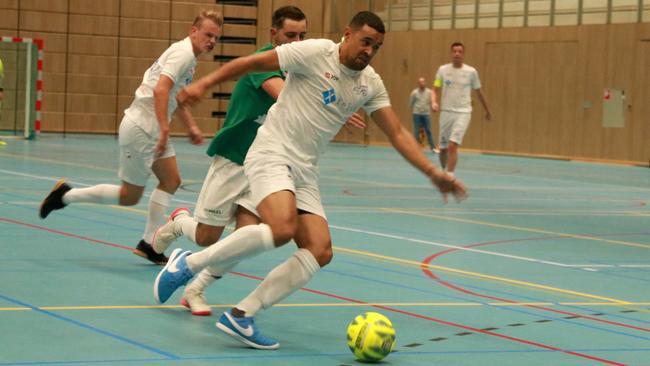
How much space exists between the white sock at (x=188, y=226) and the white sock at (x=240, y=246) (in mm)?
1128

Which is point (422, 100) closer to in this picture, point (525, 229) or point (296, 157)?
point (525, 229)

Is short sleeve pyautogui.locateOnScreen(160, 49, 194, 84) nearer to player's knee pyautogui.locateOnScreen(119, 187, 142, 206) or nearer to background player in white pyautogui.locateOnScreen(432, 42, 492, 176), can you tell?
player's knee pyautogui.locateOnScreen(119, 187, 142, 206)

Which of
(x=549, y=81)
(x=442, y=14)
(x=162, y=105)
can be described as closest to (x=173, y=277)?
(x=162, y=105)

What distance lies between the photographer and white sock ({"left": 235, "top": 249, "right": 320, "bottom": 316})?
5816 mm

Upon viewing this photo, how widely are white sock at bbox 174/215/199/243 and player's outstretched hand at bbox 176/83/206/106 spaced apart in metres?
1.77

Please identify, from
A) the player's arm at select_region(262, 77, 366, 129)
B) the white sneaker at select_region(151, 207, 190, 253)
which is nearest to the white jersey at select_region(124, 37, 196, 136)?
the white sneaker at select_region(151, 207, 190, 253)

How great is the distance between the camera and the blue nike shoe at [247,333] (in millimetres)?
5676

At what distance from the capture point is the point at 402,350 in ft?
19.1

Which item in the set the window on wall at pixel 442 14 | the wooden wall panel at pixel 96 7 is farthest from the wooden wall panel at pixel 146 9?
the window on wall at pixel 442 14

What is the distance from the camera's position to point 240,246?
5.84 m

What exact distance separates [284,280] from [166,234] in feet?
8.30

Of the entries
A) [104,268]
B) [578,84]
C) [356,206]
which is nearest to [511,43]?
[578,84]

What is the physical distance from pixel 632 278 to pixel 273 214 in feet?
13.5

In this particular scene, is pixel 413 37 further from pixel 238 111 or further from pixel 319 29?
pixel 238 111
